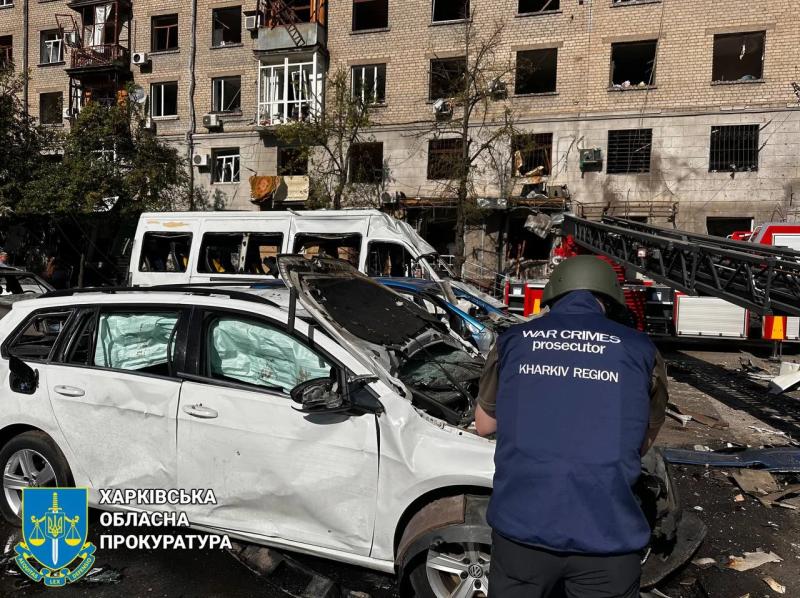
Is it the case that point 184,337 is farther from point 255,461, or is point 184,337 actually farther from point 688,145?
point 688,145

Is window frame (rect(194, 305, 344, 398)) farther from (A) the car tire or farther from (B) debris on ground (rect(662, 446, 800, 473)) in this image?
(B) debris on ground (rect(662, 446, 800, 473))

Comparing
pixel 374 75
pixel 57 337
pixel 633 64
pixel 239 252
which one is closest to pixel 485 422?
pixel 57 337

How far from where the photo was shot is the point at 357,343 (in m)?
3.09

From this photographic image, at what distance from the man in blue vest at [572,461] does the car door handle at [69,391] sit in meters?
2.75

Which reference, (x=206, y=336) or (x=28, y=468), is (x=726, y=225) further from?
(x=28, y=468)

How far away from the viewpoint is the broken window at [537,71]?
749 inches

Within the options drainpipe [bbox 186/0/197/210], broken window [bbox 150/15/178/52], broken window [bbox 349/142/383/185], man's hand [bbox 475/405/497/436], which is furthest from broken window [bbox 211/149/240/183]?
man's hand [bbox 475/405/497/436]

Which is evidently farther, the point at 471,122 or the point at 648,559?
the point at 471,122

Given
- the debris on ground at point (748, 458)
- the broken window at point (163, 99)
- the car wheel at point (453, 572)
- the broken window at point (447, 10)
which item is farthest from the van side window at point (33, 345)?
the broken window at point (163, 99)

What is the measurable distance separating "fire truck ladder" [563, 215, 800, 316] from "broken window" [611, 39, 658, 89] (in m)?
11.2

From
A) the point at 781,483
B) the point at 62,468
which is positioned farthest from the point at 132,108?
the point at 781,483

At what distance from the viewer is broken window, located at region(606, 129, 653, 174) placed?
59.5 ft

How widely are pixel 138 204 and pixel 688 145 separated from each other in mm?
19130

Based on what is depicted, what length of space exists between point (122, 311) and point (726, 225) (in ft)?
62.5
